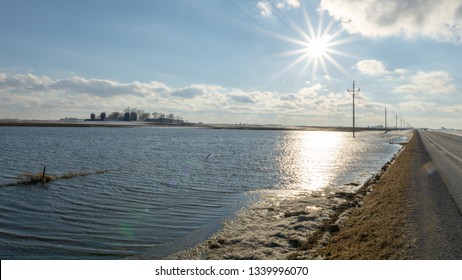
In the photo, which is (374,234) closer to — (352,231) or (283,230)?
(352,231)

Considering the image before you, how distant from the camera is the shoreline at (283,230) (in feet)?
37.7

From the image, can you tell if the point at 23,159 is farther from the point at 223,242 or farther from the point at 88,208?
the point at 223,242

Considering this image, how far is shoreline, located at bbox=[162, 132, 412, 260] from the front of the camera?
11484 millimetres

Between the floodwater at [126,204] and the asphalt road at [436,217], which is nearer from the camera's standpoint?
the asphalt road at [436,217]

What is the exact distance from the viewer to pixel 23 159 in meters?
37.5

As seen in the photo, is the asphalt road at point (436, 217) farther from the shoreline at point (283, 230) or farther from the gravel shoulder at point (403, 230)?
the shoreline at point (283, 230)

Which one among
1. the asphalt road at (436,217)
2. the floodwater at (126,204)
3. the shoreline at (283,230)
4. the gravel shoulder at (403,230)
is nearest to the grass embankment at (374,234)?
the gravel shoulder at (403,230)

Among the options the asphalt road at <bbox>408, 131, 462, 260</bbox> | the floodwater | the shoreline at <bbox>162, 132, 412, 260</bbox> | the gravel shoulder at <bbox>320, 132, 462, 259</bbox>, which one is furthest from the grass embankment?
the floodwater

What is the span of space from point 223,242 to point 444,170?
69.6 feet

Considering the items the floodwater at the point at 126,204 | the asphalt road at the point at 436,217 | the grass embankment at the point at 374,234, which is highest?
the asphalt road at the point at 436,217

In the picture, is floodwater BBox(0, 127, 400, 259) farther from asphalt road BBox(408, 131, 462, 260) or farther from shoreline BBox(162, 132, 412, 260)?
asphalt road BBox(408, 131, 462, 260)

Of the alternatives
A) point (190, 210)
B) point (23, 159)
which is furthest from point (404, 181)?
point (23, 159)

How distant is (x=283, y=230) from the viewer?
1401 centimetres

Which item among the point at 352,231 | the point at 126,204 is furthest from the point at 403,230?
the point at 126,204
